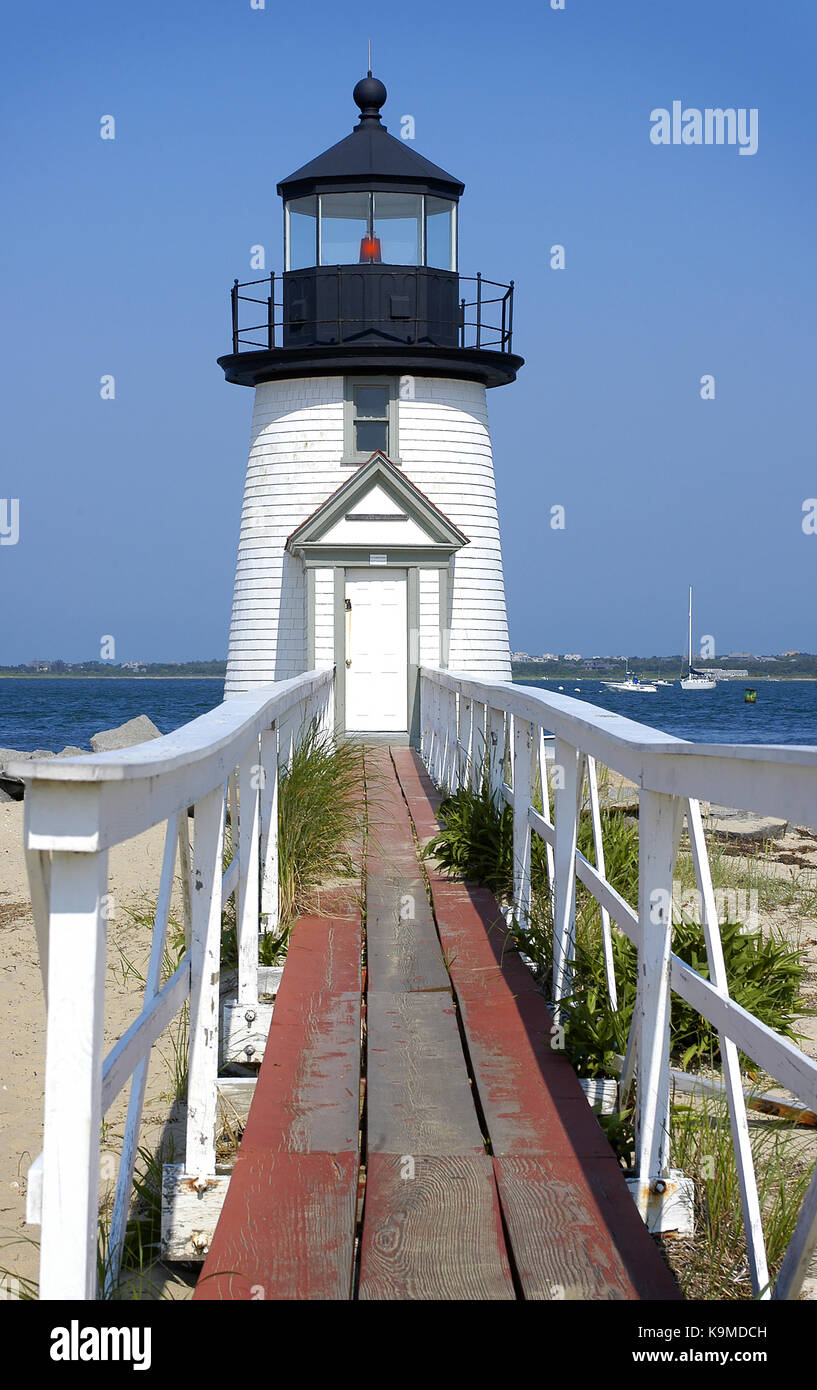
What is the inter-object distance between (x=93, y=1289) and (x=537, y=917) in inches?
163

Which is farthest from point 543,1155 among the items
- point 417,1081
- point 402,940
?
point 402,940

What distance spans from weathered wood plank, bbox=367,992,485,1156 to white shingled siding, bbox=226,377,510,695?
13292mm

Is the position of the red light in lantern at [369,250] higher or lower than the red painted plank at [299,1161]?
higher

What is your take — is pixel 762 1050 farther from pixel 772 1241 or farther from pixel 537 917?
pixel 537 917

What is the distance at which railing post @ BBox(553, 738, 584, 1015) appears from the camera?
16.7 feet

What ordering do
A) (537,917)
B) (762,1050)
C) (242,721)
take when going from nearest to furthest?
1. (762,1050)
2. (242,721)
3. (537,917)

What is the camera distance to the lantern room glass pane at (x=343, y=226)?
1877 centimetres

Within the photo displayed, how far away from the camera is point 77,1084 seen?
7.63 feet

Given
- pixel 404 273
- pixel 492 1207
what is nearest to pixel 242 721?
pixel 492 1207

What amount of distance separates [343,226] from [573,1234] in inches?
684

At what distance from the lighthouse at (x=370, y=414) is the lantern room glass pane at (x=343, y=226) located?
19 millimetres

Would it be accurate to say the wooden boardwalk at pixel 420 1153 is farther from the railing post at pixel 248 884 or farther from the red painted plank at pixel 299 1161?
the railing post at pixel 248 884

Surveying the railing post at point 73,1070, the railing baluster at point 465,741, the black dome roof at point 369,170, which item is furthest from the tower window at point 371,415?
the railing post at point 73,1070

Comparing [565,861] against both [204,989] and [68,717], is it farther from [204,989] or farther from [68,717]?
[68,717]
